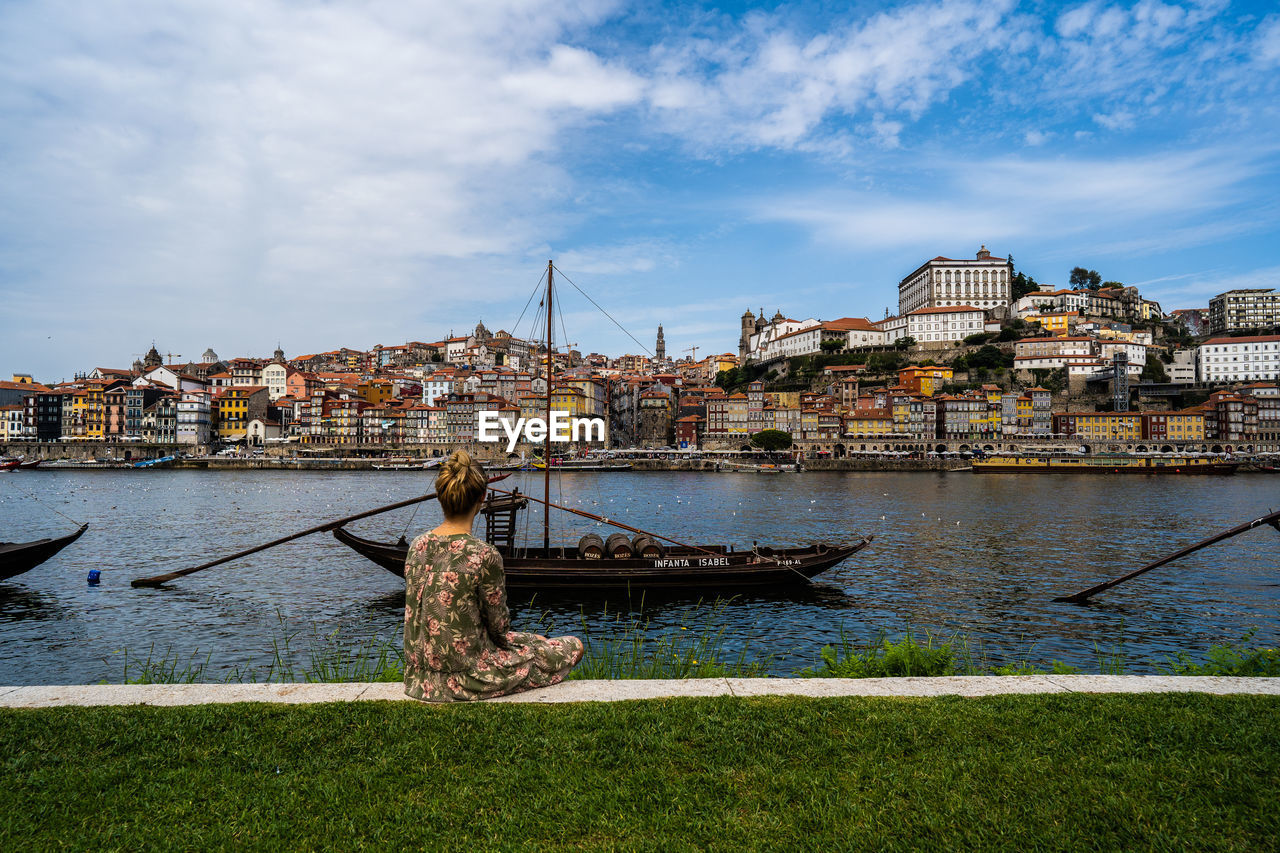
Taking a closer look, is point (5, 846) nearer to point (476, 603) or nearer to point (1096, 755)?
point (476, 603)

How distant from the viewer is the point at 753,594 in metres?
18.8

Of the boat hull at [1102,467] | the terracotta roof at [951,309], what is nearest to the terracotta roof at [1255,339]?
the terracotta roof at [951,309]

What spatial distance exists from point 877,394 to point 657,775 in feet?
354

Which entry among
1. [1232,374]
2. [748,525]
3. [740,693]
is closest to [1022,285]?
[1232,374]

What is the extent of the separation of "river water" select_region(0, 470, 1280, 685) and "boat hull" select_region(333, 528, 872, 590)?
0.44m

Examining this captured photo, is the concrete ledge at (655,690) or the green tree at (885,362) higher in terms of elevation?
the green tree at (885,362)

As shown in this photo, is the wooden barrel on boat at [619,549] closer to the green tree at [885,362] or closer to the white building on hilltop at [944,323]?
Result: the green tree at [885,362]

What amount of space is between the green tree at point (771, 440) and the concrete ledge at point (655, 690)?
9327cm

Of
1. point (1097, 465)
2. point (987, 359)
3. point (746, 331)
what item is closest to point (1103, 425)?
point (1097, 465)

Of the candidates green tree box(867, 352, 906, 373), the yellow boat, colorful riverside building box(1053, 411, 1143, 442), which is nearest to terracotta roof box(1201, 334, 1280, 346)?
colorful riverside building box(1053, 411, 1143, 442)

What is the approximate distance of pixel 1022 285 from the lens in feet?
450

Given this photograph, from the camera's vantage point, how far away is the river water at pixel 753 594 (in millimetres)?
14539

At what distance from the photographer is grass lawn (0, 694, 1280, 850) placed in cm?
330

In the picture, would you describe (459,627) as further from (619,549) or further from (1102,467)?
(1102,467)
